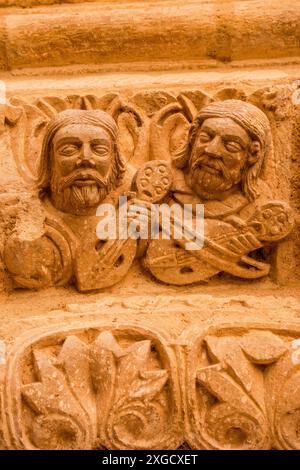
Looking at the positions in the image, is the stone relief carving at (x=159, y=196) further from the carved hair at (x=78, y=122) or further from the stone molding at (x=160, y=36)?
the stone molding at (x=160, y=36)

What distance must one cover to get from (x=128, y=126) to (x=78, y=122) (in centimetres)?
38

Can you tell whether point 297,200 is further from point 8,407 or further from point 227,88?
point 8,407

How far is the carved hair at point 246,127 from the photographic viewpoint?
289cm

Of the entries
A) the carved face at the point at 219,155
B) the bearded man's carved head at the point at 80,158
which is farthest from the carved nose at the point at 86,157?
the carved face at the point at 219,155

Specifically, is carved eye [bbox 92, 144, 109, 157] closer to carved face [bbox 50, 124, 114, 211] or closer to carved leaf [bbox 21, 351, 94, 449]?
carved face [bbox 50, 124, 114, 211]

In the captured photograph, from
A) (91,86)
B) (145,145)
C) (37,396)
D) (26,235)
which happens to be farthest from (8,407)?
(91,86)

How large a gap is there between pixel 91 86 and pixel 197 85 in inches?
15.8

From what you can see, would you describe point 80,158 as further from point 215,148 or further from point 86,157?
point 215,148

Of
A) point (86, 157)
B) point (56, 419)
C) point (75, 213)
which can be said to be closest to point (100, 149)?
point (86, 157)

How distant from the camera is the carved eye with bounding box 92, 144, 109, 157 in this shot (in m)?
2.84

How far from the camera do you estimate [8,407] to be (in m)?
2.51

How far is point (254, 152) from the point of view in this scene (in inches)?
115

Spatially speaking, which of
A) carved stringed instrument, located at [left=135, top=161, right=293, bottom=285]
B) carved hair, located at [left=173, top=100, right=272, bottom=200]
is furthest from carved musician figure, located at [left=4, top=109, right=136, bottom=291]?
carved hair, located at [left=173, top=100, right=272, bottom=200]

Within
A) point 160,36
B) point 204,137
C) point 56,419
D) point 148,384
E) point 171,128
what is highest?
point 160,36
